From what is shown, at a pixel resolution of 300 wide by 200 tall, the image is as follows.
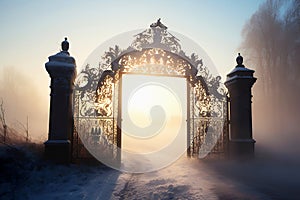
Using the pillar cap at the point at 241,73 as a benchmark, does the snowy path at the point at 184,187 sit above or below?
below

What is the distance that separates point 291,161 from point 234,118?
2812 mm

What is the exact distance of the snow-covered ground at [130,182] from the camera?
216 inches

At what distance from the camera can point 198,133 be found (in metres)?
10.5

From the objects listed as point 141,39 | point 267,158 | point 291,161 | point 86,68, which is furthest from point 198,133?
point 86,68

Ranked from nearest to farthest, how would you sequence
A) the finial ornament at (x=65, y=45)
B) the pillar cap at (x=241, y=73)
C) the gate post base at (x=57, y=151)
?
the gate post base at (x=57, y=151), the finial ornament at (x=65, y=45), the pillar cap at (x=241, y=73)

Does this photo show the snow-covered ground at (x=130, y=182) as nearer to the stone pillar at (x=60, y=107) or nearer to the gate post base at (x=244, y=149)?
the stone pillar at (x=60, y=107)

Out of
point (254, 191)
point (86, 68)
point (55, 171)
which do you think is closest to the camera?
point (254, 191)

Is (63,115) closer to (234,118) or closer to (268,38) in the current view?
(234,118)

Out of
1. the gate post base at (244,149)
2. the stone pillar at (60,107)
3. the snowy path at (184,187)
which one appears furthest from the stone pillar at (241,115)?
the stone pillar at (60,107)

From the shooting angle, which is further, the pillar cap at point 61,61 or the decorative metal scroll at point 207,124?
the decorative metal scroll at point 207,124

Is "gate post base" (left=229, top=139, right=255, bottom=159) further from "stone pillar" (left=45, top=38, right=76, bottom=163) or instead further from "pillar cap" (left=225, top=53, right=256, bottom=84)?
"stone pillar" (left=45, top=38, right=76, bottom=163)

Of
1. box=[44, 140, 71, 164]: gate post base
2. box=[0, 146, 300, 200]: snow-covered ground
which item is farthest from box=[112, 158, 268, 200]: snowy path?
box=[44, 140, 71, 164]: gate post base

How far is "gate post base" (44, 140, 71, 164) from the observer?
25.0 feet

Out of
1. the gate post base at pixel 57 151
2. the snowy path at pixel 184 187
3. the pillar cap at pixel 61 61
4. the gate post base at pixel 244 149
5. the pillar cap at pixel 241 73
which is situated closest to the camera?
the snowy path at pixel 184 187
